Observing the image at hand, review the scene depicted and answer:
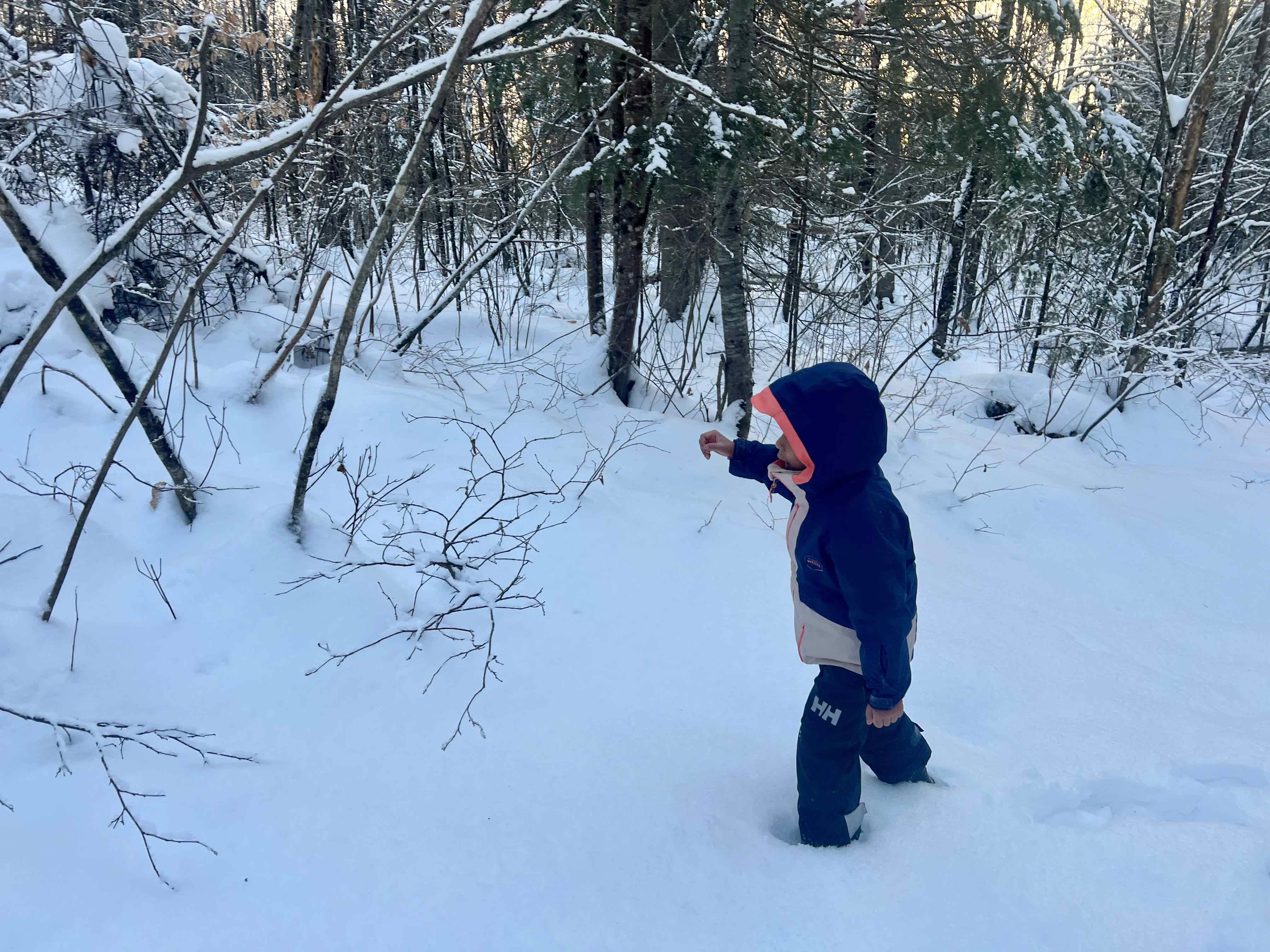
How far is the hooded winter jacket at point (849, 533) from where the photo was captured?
1844 millimetres

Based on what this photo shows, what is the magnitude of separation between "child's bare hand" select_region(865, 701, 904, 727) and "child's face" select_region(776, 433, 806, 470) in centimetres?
66

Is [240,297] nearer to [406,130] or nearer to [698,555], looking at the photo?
[406,130]

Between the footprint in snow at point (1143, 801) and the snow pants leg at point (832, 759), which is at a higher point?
the snow pants leg at point (832, 759)

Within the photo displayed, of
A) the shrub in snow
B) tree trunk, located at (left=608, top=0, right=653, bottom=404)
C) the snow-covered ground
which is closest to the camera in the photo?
the snow-covered ground

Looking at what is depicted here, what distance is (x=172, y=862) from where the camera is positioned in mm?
1632

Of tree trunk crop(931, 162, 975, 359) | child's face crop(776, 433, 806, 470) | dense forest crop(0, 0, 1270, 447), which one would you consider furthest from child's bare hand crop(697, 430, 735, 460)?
tree trunk crop(931, 162, 975, 359)

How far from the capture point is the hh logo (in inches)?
78.6

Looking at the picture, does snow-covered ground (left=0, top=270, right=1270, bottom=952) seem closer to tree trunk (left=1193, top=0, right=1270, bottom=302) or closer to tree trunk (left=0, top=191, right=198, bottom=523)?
tree trunk (left=0, top=191, right=198, bottom=523)

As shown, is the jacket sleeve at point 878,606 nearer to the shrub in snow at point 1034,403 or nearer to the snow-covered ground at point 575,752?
the snow-covered ground at point 575,752

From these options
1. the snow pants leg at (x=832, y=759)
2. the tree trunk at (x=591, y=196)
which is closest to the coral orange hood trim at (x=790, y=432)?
the snow pants leg at (x=832, y=759)

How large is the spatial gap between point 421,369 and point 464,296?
344 cm

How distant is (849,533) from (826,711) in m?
0.52

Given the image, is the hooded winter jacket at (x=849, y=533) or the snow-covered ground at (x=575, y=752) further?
the hooded winter jacket at (x=849, y=533)

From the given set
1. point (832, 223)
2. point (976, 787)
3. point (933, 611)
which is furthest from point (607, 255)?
point (976, 787)
